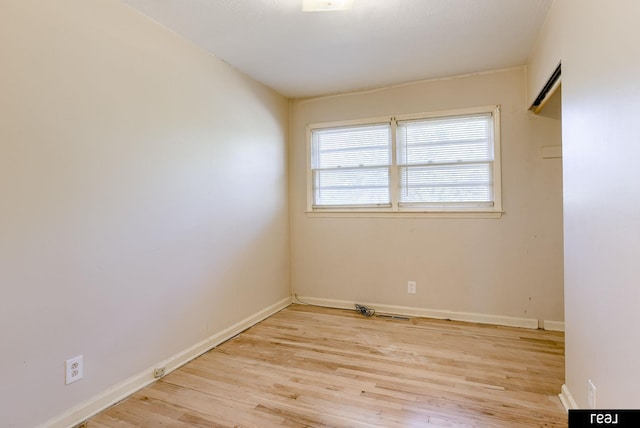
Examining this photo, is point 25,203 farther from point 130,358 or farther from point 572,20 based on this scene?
point 572,20

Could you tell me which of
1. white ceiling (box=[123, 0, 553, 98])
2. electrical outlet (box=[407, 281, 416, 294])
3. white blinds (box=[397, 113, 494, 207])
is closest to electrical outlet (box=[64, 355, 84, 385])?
white ceiling (box=[123, 0, 553, 98])

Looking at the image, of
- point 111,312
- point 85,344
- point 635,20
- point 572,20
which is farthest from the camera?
point 111,312

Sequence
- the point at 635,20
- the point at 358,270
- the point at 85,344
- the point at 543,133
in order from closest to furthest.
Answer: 1. the point at 635,20
2. the point at 85,344
3. the point at 543,133
4. the point at 358,270

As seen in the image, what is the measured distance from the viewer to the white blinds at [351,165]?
3678 mm

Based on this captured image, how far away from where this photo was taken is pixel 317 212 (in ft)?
12.9

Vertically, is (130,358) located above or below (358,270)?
below

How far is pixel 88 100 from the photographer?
1896 mm

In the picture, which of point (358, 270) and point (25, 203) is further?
point (358, 270)

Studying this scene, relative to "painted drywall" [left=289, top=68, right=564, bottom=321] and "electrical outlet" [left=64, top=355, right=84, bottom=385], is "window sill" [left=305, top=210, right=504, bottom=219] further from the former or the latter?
"electrical outlet" [left=64, top=355, right=84, bottom=385]

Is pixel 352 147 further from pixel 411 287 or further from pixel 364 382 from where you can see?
pixel 364 382

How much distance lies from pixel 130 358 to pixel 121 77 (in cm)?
178

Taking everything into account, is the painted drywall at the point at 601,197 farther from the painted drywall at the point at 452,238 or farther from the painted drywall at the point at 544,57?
the painted drywall at the point at 452,238

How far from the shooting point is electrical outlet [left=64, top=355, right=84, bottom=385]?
178 cm

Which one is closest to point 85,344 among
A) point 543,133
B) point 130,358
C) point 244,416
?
point 130,358
